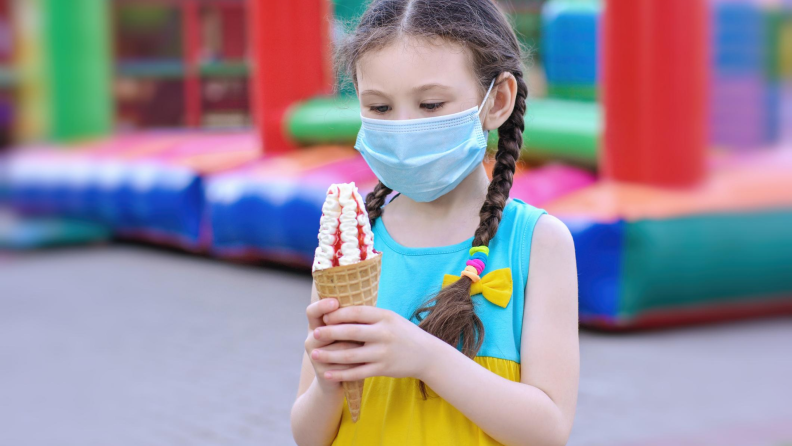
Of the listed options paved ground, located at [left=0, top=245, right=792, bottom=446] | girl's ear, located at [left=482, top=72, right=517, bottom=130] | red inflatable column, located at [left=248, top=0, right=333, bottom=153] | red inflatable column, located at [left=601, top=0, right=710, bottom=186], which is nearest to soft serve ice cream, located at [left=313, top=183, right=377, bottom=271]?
girl's ear, located at [left=482, top=72, right=517, bottom=130]

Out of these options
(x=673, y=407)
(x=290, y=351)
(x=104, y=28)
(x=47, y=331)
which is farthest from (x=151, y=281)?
(x=673, y=407)

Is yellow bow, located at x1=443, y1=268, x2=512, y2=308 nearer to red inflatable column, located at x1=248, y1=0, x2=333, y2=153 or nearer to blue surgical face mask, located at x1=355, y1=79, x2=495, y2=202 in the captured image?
blue surgical face mask, located at x1=355, y1=79, x2=495, y2=202

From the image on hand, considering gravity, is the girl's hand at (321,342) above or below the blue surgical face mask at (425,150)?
below

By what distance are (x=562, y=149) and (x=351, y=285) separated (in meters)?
4.78

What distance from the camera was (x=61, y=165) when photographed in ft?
35.0

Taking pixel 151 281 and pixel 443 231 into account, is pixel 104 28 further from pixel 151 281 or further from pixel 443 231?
pixel 443 231

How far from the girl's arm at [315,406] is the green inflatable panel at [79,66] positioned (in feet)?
33.8

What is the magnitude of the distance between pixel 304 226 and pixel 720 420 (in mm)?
3910

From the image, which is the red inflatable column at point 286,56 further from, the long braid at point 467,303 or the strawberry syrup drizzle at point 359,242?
the strawberry syrup drizzle at point 359,242

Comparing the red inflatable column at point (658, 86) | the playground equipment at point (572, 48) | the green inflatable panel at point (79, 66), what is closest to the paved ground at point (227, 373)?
the red inflatable column at point (658, 86)

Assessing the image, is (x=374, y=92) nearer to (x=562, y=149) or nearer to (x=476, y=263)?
(x=476, y=263)

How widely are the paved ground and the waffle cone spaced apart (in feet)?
8.60

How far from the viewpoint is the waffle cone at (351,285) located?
1.39m

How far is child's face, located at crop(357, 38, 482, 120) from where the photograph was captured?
1.50 m
